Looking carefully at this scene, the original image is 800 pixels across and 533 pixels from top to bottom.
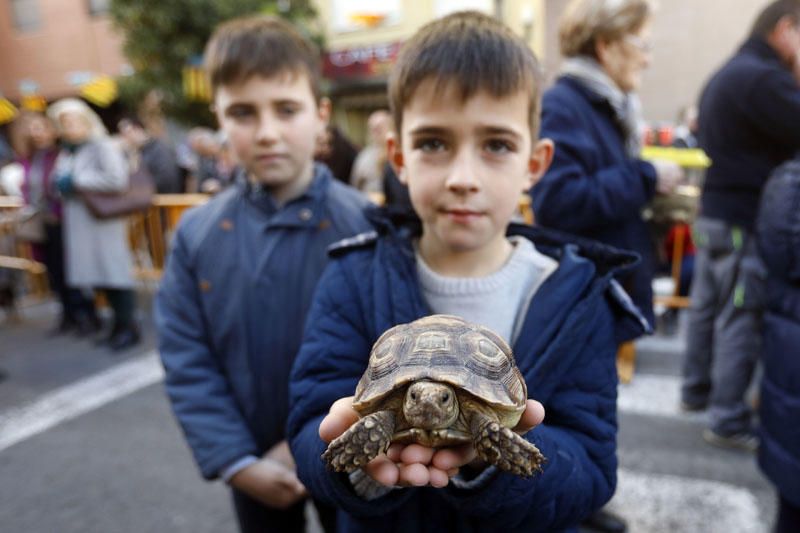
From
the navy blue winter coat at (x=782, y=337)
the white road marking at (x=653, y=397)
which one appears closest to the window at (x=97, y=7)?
the white road marking at (x=653, y=397)

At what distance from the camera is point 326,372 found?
1330 millimetres

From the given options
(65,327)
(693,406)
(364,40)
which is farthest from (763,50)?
(364,40)

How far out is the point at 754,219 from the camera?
3.32 m

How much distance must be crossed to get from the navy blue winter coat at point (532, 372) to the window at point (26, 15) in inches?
908

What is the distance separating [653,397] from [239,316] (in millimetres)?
3704

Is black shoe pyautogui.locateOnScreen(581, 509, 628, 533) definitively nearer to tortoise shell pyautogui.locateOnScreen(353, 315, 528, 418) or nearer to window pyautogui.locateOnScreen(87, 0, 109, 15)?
tortoise shell pyautogui.locateOnScreen(353, 315, 528, 418)

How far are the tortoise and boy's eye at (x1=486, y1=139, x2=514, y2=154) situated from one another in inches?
19.3

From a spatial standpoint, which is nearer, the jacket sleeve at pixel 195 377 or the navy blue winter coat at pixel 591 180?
the jacket sleeve at pixel 195 377

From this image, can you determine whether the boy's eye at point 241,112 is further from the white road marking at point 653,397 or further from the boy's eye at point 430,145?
the white road marking at point 653,397

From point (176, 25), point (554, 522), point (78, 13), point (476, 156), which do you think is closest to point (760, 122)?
point (476, 156)

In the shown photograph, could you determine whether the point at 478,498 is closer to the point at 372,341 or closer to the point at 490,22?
the point at 372,341

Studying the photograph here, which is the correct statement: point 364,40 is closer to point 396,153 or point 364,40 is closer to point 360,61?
point 360,61

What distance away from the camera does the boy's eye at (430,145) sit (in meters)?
1.31

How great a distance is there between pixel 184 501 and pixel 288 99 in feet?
8.63
